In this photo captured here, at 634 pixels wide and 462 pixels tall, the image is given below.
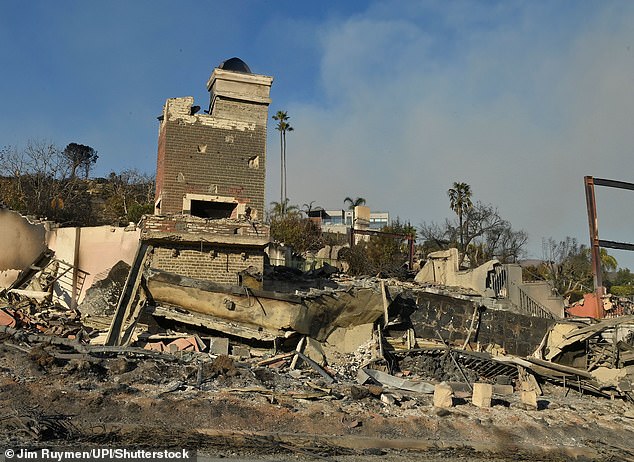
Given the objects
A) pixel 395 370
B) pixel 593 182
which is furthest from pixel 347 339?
pixel 593 182

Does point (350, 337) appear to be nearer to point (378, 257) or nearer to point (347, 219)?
point (378, 257)

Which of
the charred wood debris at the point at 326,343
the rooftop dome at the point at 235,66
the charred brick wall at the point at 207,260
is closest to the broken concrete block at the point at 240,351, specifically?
the charred wood debris at the point at 326,343

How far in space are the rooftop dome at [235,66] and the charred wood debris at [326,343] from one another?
5.88 metres

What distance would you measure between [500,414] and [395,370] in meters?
3.94

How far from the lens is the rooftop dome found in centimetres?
1578

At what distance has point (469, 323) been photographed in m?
16.4

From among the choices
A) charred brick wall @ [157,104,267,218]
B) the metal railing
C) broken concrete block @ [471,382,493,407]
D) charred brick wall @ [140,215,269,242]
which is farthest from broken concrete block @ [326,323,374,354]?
the metal railing

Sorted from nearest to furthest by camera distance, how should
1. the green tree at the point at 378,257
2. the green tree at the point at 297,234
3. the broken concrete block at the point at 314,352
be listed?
1. the broken concrete block at the point at 314,352
2. the green tree at the point at 378,257
3. the green tree at the point at 297,234

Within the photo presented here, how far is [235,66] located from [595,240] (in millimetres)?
12176

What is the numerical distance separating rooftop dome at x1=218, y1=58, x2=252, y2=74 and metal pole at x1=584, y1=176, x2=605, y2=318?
1128 cm

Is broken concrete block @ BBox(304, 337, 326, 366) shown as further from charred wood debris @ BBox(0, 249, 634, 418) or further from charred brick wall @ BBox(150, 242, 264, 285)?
charred brick wall @ BBox(150, 242, 264, 285)

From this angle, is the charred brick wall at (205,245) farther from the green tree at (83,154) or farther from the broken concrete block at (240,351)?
the green tree at (83,154)

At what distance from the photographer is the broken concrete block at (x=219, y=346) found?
13141mm

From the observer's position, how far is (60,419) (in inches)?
339
